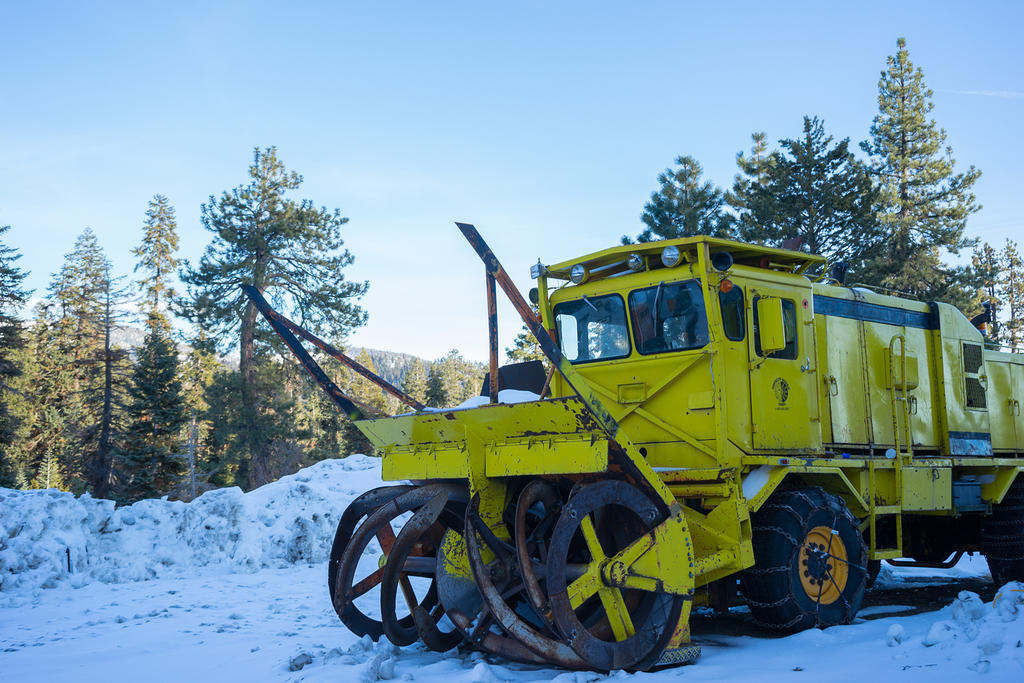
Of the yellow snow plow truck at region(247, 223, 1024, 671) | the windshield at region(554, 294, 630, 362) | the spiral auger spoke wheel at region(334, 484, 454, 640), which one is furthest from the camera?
the windshield at region(554, 294, 630, 362)

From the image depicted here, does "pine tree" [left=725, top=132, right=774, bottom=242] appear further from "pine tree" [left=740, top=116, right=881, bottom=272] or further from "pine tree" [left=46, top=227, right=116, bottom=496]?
"pine tree" [left=46, top=227, right=116, bottom=496]

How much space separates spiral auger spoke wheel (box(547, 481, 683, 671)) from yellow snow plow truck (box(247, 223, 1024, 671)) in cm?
1

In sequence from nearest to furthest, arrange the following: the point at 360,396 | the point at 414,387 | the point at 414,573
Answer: the point at 414,573, the point at 414,387, the point at 360,396

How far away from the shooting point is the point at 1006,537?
9461mm

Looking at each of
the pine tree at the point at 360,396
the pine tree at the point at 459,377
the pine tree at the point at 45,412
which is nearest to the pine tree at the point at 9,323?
the pine tree at the point at 45,412

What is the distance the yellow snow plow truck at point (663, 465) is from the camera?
5418mm

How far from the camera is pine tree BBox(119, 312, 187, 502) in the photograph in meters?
26.3

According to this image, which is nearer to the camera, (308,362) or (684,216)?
(308,362)

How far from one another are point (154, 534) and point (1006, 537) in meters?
11.7

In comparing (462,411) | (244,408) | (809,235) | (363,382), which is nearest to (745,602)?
(462,411)

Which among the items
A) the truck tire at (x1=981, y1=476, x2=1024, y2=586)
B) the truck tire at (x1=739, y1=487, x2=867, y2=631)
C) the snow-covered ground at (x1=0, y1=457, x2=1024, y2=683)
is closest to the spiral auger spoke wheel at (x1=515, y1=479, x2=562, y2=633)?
the snow-covered ground at (x1=0, y1=457, x2=1024, y2=683)

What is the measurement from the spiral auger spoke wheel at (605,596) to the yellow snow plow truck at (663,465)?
15 millimetres

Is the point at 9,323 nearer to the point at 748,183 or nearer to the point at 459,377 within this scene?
the point at 748,183

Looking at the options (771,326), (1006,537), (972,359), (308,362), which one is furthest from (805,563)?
(972,359)
